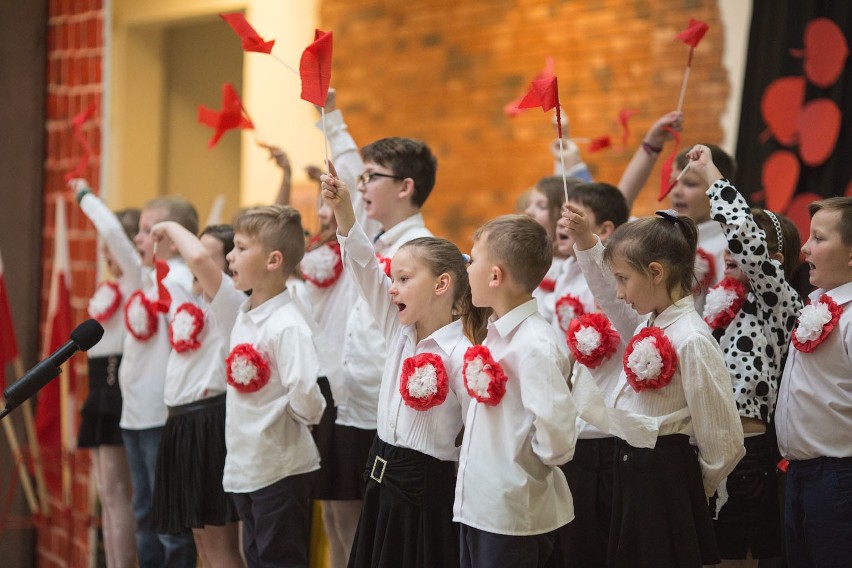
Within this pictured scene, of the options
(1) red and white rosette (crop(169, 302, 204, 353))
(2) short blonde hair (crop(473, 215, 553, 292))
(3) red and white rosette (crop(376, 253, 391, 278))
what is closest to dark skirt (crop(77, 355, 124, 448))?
(1) red and white rosette (crop(169, 302, 204, 353))

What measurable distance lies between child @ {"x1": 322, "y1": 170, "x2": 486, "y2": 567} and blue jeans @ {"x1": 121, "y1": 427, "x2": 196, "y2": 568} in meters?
1.34

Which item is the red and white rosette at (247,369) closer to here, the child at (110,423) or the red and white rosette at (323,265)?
the red and white rosette at (323,265)

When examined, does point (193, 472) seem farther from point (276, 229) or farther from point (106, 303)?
point (106, 303)

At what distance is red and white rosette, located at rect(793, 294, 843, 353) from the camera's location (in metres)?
2.46

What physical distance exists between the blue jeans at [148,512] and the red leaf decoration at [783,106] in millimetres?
2764

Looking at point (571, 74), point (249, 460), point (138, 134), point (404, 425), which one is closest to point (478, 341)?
point (404, 425)

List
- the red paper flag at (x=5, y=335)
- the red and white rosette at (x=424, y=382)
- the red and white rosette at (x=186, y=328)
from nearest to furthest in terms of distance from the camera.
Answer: the red and white rosette at (x=424, y=382) < the red and white rosette at (x=186, y=328) < the red paper flag at (x=5, y=335)

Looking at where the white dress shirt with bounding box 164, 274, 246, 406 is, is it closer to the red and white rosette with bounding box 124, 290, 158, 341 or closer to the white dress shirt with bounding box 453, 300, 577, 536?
the red and white rosette with bounding box 124, 290, 158, 341

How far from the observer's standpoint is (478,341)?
8.34ft

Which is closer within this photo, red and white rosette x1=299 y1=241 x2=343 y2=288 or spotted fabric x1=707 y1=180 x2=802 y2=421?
spotted fabric x1=707 y1=180 x2=802 y2=421

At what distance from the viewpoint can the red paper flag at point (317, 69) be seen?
2.58m

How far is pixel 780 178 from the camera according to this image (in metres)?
4.00

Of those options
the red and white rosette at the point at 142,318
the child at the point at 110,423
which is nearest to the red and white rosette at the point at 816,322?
the red and white rosette at the point at 142,318

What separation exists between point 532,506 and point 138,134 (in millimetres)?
4553
